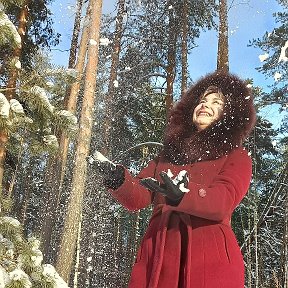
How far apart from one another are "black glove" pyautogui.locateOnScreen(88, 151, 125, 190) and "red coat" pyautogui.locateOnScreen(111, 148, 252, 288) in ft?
0.10

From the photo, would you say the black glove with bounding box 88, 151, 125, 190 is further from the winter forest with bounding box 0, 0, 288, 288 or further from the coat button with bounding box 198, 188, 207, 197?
the winter forest with bounding box 0, 0, 288, 288

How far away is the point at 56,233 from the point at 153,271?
20056 mm

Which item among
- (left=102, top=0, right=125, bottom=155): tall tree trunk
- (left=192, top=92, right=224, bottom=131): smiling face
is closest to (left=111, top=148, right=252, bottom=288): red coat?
(left=192, top=92, right=224, bottom=131): smiling face

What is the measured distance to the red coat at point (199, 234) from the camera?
189 cm

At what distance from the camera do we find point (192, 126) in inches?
94.0

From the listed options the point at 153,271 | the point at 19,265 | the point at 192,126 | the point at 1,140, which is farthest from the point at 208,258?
the point at 1,140

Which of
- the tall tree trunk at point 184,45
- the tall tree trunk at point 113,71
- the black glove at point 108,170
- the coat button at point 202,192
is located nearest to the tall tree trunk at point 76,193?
the tall tree trunk at point 184,45

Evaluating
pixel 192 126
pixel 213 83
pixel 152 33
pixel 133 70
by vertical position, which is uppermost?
pixel 152 33

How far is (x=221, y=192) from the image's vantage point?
1893 millimetres

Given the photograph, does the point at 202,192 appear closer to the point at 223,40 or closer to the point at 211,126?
the point at 211,126

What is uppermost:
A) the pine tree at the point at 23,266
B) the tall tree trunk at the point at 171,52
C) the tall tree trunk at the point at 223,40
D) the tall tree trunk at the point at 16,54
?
the tall tree trunk at the point at 171,52

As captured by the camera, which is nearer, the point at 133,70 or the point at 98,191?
the point at 133,70

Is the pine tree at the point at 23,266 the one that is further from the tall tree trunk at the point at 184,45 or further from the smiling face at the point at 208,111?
the tall tree trunk at the point at 184,45

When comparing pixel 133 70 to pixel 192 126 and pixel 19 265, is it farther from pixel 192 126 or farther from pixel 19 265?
pixel 192 126
